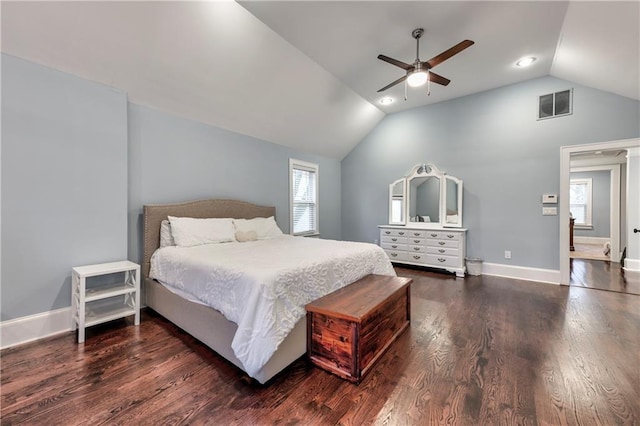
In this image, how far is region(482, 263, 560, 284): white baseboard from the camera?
3965 mm

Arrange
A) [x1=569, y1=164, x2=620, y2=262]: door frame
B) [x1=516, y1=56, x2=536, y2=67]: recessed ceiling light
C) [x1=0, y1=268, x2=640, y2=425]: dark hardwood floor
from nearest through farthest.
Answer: [x1=0, y1=268, x2=640, y2=425]: dark hardwood floor, [x1=516, y1=56, x2=536, y2=67]: recessed ceiling light, [x1=569, y1=164, x2=620, y2=262]: door frame

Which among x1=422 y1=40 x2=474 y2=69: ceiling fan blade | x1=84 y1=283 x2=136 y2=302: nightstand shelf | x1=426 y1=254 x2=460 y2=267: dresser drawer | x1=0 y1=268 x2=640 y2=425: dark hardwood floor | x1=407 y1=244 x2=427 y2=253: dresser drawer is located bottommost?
x1=0 y1=268 x2=640 y2=425: dark hardwood floor

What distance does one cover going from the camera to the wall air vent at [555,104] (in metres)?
3.83

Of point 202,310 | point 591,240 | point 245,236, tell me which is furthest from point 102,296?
point 591,240

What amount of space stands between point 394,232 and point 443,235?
874 mm

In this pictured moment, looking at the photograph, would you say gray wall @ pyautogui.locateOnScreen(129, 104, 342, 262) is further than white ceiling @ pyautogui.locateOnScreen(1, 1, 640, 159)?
Yes

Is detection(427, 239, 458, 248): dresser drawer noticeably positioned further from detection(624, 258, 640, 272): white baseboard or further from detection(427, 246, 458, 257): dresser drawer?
detection(624, 258, 640, 272): white baseboard

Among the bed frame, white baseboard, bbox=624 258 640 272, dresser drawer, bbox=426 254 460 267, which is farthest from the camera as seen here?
white baseboard, bbox=624 258 640 272

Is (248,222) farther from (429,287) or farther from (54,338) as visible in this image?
(429,287)

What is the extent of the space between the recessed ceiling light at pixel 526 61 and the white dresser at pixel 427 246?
2.49 m

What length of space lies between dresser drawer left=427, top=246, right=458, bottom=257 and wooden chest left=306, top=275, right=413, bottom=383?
2593mm

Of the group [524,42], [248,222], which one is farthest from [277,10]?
[524,42]

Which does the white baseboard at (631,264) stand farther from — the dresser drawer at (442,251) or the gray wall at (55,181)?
the gray wall at (55,181)

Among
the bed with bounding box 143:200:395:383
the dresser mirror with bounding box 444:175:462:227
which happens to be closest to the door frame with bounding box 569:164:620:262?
the dresser mirror with bounding box 444:175:462:227
